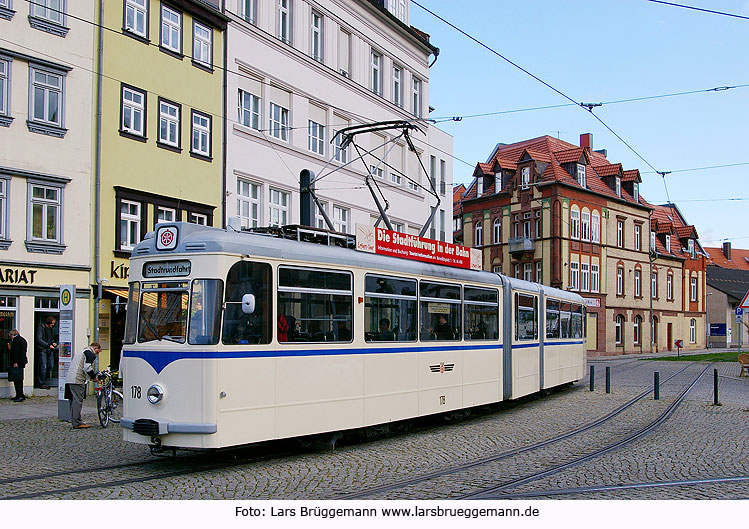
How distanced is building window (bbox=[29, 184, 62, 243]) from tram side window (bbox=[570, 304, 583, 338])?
1411 cm

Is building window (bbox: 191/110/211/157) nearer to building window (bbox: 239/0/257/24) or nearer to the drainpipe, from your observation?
the drainpipe

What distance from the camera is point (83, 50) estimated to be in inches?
846

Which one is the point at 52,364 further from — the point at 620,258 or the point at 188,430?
the point at 620,258

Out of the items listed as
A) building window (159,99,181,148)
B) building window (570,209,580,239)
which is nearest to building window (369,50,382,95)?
building window (159,99,181,148)

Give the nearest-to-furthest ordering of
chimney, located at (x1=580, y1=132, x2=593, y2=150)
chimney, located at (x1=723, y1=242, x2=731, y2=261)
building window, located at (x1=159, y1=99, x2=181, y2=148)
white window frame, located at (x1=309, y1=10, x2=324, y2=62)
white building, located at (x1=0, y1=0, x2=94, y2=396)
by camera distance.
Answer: white building, located at (x1=0, y1=0, x2=94, y2=396), building window, located at (x1=159, y1=99, x2=181, y2=148), white window frame, located at (x1=309, y1=10, x2=324, y2=62), chimney, located at (x1=580, y1=132, x2=593, y2=150), chimney, located at (x1=723, y1=242, x2=731, y2=261)

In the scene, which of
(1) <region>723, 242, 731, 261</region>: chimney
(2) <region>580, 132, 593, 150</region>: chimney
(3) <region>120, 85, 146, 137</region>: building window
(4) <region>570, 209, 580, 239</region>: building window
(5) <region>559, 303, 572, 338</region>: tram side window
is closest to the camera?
(5) <region>559, 303, 572, 338</region>: tram side window

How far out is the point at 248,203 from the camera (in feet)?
90.3

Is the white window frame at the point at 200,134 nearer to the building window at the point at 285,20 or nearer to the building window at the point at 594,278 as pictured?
the building window at the point at 285,20

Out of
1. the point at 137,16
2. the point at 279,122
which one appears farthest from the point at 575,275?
the point at 137,16

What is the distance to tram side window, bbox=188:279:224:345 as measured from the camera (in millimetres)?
9812

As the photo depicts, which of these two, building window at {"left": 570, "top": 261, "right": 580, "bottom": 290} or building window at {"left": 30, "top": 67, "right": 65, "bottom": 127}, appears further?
building window at {"left": 570, "top": 261, "right": 580, "bottom": 290}

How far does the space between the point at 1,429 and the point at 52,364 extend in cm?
653

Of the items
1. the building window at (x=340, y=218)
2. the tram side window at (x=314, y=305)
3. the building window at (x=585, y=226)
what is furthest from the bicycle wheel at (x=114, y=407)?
the building window at (x=585, y=226)
